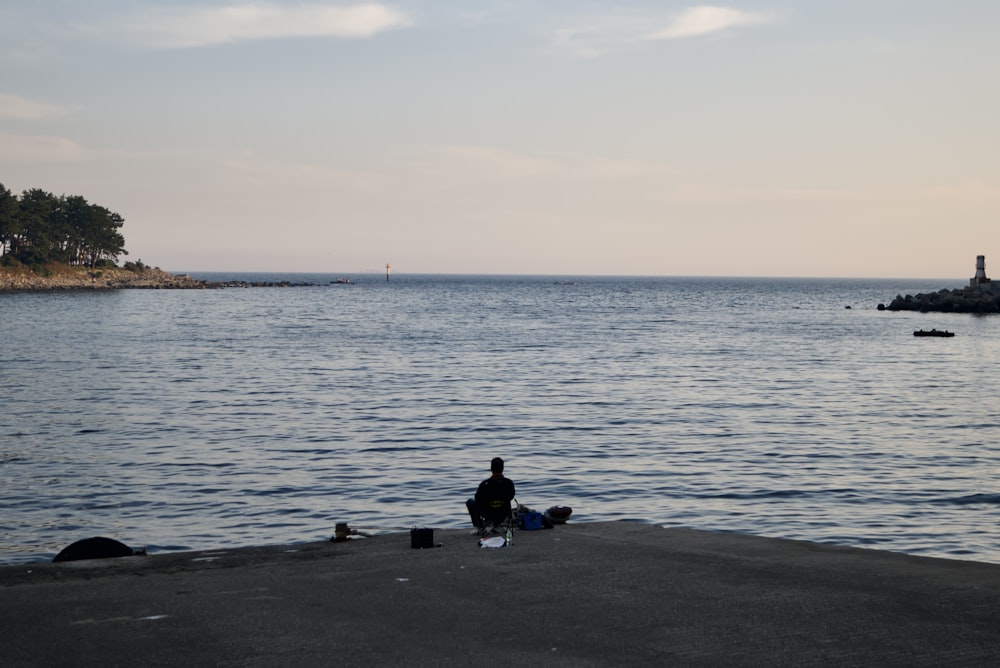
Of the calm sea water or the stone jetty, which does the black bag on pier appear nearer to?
the calm sea water

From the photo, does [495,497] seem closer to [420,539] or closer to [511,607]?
[420,539]

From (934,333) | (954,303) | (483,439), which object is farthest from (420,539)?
(954,303)

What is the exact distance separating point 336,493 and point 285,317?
98870mm

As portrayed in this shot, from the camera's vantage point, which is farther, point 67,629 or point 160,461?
point 160,461

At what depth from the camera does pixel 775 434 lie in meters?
34.8

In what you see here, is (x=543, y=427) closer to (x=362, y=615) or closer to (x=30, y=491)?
(x=30, y=491)

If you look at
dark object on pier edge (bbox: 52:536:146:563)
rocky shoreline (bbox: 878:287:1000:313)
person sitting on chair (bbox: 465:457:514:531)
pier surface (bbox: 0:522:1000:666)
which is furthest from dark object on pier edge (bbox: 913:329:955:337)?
dark object on pier edge (bbox: 52:536:146:563)

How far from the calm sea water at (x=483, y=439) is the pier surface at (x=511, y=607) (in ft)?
16.7

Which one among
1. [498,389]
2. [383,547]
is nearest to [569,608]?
[383,547]

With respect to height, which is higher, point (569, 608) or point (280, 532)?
point (569, 608)

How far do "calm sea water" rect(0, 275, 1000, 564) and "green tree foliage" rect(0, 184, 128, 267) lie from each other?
361 ft

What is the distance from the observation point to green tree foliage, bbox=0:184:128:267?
175 meters

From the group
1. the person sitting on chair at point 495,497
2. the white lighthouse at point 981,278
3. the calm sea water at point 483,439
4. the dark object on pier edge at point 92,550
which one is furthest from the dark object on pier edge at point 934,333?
the dark object on pier edge at point 92,550

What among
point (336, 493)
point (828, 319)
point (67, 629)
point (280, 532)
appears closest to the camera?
point (67, 629)
